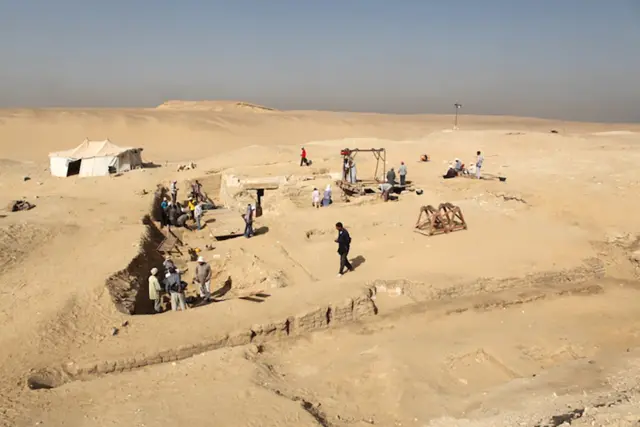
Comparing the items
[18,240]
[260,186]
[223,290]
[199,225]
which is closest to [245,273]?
[223,290]

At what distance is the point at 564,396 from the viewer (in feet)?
18.2

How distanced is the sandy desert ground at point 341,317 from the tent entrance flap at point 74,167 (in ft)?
23.6

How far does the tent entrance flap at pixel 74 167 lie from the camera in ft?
74.8

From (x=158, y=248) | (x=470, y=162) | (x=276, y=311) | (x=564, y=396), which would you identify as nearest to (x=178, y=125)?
(x=470, y=162)

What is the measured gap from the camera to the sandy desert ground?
582cm

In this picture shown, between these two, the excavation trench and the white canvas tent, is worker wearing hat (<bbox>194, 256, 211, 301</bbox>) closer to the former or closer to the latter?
the excavation trench

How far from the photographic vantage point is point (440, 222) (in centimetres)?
1214

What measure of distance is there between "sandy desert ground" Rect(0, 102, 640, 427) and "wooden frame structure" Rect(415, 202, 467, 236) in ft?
0.79

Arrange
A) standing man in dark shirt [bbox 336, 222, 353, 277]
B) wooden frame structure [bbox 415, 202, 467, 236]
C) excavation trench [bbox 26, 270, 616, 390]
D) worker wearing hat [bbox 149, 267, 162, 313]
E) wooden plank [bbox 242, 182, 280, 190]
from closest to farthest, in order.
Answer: excavation trench [bbox 26, 270, 616, 390] < worker wearing hat [bbox 149, 267, 162, 313] < standing man in dark shirt [bbox 336, 222, 353, 277] < wooden frame structure [bbox 415, 202, 467, 236] < wooden plank [bbox 242, 182, 280, 190]

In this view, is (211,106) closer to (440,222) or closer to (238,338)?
(440,222)

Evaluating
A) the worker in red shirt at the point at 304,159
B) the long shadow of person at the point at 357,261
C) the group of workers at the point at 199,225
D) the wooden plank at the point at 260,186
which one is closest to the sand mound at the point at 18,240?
the group of workers at the point at 199,225

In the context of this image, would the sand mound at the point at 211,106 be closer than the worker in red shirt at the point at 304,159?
No

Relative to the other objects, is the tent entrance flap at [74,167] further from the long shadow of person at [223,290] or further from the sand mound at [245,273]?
the long shadow of person at [223,290]

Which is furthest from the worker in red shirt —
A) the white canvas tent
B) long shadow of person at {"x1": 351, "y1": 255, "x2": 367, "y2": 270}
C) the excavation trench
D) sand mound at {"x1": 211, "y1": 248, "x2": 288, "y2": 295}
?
the excavation trench
